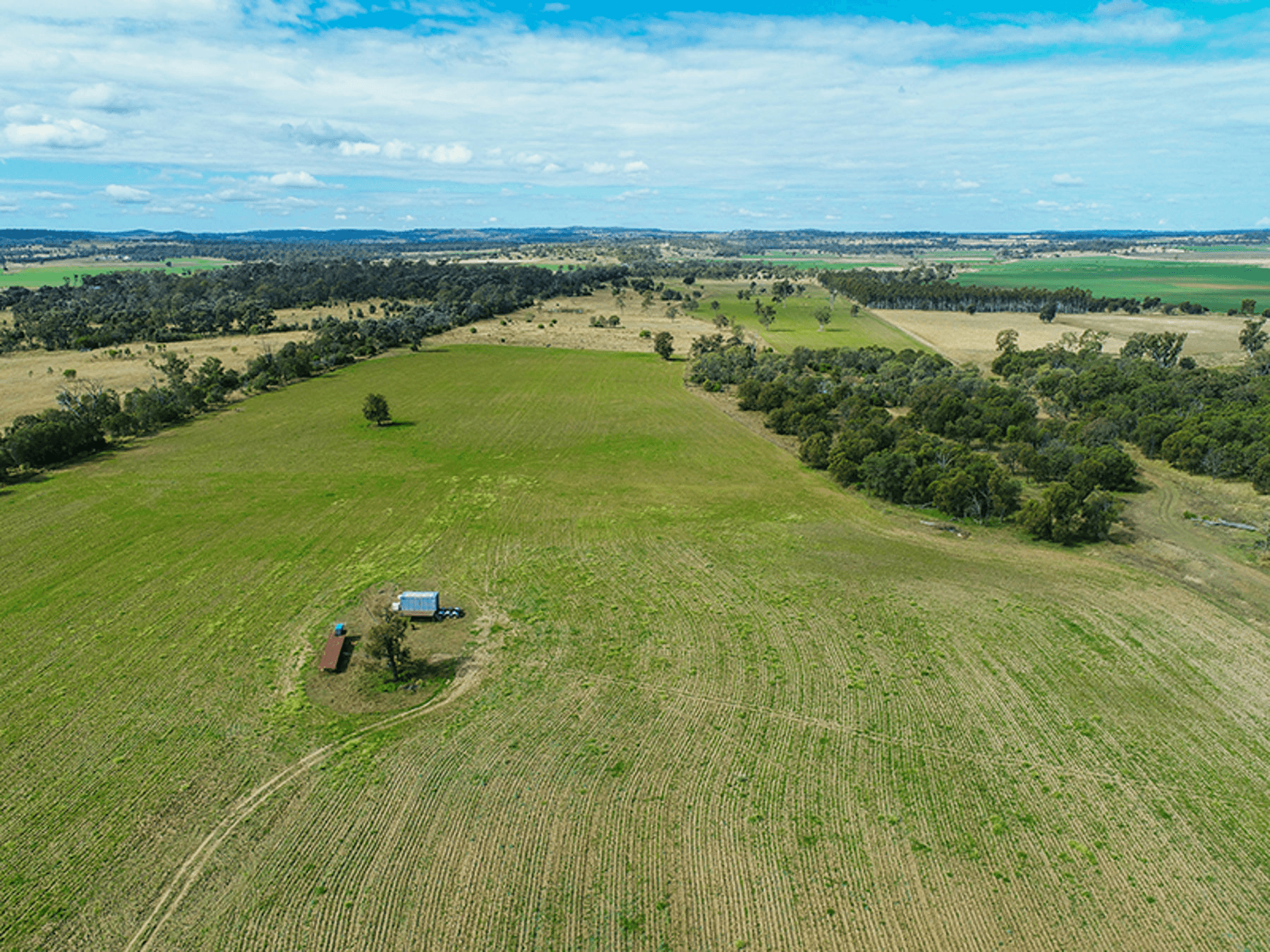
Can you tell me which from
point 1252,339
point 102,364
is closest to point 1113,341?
point 1252,339

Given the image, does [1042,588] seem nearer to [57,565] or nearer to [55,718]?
[55,718]

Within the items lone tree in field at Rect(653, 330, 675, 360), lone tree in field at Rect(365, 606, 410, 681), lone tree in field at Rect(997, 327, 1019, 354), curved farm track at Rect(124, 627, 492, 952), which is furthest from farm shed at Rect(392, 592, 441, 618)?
lone tree in field at Rect(997, 327, 1019, 354)

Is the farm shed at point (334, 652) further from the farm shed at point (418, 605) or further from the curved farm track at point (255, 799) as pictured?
the curved farm track at point (255, 799)

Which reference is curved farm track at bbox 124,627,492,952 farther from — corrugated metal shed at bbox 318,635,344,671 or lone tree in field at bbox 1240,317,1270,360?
lone tree in field at bbox 1240,317,1270,360

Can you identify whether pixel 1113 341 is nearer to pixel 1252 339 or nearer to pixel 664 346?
pixel 1252 339

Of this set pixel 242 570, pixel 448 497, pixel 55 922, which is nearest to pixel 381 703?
pixel 55 922

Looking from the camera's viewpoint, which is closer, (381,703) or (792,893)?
(792,893)
